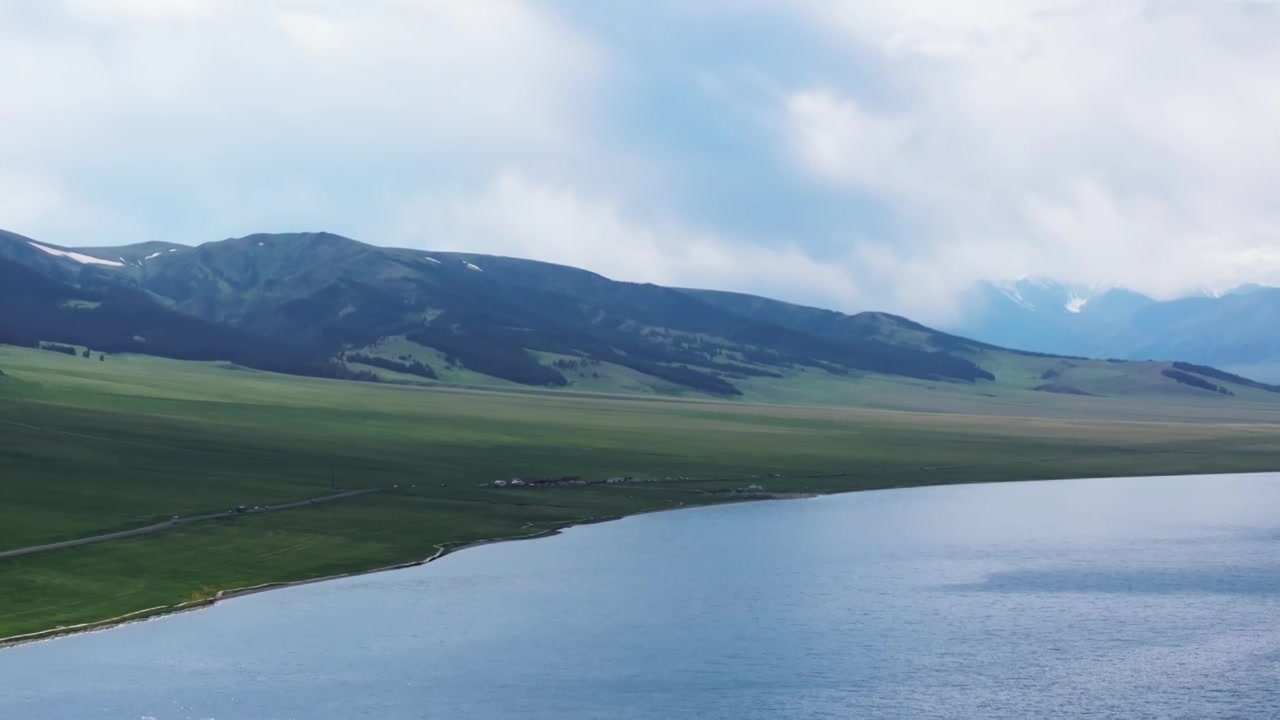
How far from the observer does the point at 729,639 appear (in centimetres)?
8781

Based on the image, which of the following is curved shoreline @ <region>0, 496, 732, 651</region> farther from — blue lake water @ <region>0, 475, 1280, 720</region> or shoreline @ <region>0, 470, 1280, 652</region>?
blue lake water @ <region>0, 475, 1280, 720</region>

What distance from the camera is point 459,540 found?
135 m

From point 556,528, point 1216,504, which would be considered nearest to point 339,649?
point 556,528

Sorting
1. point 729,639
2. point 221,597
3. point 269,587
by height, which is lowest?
point 221,597

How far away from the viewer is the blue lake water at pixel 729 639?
237 ft

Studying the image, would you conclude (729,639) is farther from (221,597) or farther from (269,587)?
(269,587)

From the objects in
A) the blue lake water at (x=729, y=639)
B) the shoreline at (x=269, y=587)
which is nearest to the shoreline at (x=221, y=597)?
the shoreline at (x=269, y=587)

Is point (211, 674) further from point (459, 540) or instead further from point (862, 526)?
point (862, 526)

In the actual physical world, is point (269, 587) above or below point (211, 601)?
above

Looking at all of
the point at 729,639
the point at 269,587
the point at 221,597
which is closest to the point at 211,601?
the point at 221,597

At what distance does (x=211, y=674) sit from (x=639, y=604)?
101 feet

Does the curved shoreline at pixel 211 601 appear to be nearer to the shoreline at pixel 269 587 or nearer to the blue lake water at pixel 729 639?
the shoreline at pixel 269 587

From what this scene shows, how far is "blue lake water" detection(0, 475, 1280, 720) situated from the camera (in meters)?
72.4


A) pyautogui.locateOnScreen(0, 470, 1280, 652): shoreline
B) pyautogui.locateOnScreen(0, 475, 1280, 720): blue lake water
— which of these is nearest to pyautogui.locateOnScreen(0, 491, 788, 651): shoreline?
pyautogui.locateOnScreen(0, 470, 1280, 652): shoreline
